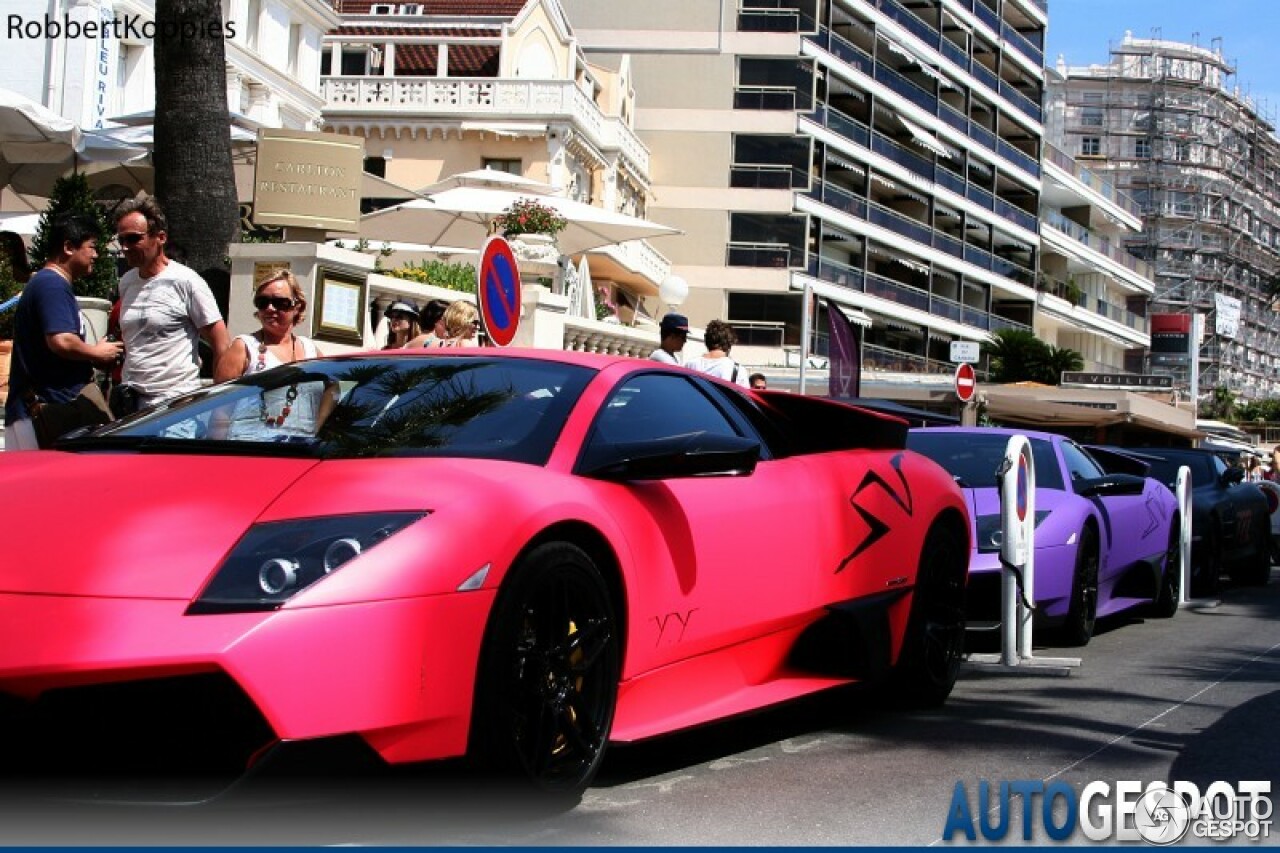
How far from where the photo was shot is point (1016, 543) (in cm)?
880

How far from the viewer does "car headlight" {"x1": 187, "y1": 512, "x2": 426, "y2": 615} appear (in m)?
4.11

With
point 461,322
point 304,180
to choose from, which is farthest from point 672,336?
point 304,180

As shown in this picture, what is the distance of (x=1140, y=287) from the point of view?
319 ft

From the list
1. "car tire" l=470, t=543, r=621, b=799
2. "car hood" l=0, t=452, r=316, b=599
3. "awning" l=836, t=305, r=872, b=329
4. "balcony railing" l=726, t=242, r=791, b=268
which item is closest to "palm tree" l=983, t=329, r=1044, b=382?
"balcony railing" l=726, t=242, r=791, b=268

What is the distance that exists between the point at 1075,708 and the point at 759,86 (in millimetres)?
55720

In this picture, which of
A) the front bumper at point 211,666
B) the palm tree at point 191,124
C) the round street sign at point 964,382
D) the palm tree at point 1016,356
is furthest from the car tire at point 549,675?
the palm tree at point 1016,356

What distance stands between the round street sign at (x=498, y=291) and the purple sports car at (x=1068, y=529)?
101 inches

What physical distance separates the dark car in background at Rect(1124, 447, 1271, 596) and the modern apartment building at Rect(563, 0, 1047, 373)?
38.4m

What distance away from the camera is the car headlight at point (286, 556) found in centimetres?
411

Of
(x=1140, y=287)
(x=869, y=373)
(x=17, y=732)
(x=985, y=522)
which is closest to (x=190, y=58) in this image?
(x=985, y=522)

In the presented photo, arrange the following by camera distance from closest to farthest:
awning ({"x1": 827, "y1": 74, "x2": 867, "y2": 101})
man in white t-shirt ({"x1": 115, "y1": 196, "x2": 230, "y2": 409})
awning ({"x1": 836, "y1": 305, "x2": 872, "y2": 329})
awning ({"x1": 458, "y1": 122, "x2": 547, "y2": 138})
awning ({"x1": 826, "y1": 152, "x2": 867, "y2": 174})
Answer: man in white t-shirt ({"x1": 115, "y1": 196, "x2": 230, "y2": 409}) < awning ({"x1": 836, "y1": 305, "x2": 872, "y2": 329}) < awning ({"x1": 458, "y1": 122, "x2": 547, "y2": 138}) < awning ({"x1": 827, "y1": 74, "x2": 867, "y2": 101}) < awning ({"x1": 826, "y1": 152, "x2": 867, "y2": 174})

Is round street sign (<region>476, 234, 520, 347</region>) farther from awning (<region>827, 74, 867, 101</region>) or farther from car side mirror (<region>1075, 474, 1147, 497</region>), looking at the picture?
awning (<region>827, 74, 867, 101</region>)

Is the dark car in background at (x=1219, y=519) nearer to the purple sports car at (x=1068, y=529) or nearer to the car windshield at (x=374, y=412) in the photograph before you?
the purple sports car at (x=1068, y=529)

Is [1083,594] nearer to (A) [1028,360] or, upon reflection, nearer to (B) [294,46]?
(B) [294,46]
